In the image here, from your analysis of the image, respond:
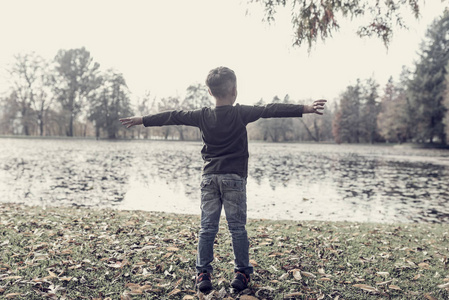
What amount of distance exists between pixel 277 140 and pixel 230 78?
264ft

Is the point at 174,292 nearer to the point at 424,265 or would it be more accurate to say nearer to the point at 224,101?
the point at 224,101

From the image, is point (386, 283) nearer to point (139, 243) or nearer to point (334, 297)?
point (334, 297)

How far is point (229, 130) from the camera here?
3027mm

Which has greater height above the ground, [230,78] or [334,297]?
[230,78]

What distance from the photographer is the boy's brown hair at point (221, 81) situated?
3025mm

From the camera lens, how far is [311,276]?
343cm

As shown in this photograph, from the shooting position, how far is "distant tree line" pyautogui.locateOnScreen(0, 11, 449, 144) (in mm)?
47031

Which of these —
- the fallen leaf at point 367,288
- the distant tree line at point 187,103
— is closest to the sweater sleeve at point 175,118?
the fallen leaf at point 367,288

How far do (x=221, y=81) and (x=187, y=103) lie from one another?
68.0 metres

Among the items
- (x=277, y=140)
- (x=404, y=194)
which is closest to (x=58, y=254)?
(x=404, y=194)

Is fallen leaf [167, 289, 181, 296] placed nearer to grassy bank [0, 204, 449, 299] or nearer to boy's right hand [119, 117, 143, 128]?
grassy bank [0, 204, 449, 299]

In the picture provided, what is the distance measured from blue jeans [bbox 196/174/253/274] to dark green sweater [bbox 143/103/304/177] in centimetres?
10

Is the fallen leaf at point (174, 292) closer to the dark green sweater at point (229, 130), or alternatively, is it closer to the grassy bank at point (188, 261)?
the grassy bank at point (188, 261)

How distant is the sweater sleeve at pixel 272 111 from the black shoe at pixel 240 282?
4.79ft
